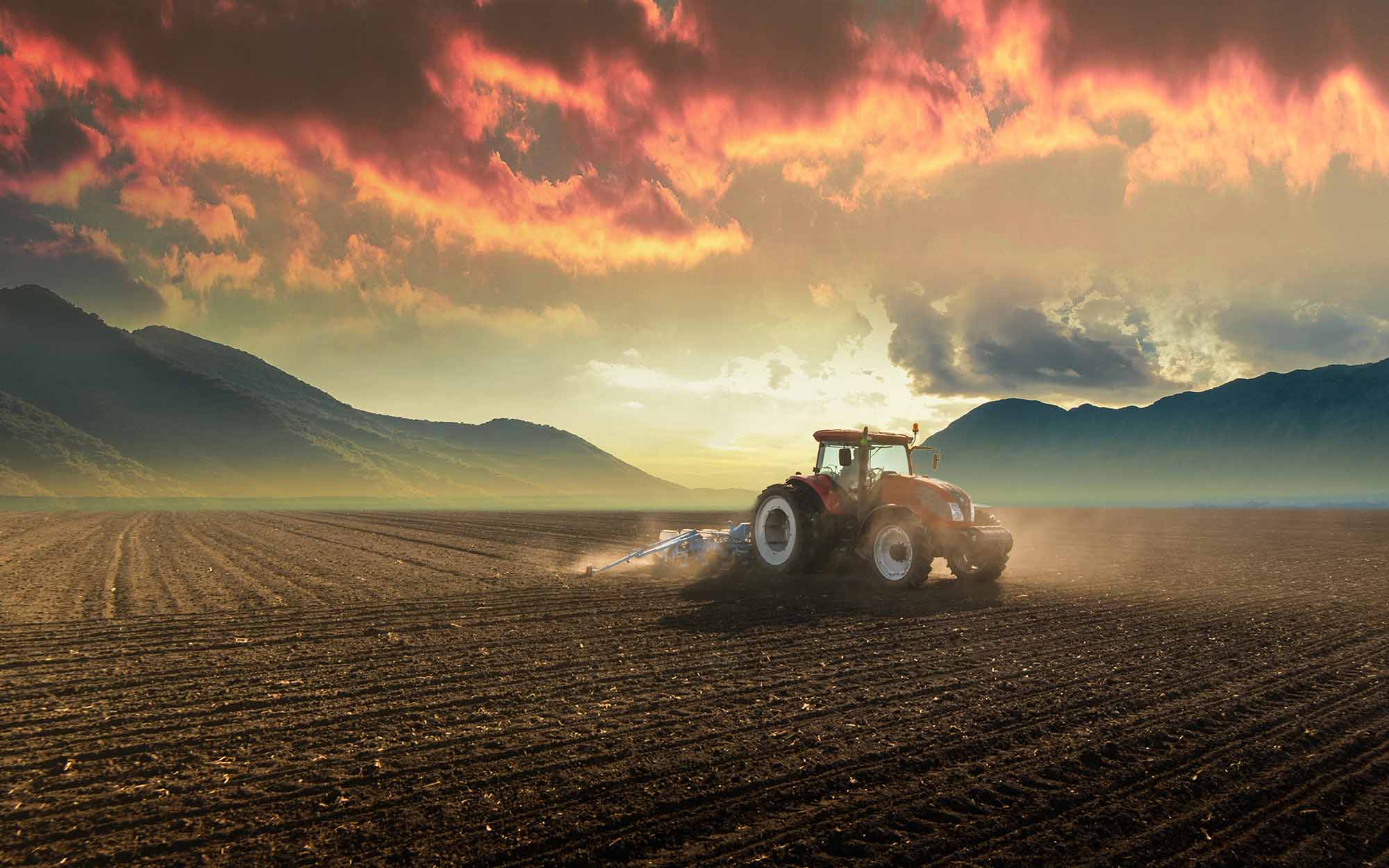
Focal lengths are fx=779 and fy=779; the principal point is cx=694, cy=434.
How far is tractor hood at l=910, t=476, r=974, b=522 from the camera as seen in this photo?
1293cm

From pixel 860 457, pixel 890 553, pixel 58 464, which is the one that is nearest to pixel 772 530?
pixel 860 457

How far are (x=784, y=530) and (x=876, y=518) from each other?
2031 mm

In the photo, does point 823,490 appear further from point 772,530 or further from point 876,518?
point 772,530

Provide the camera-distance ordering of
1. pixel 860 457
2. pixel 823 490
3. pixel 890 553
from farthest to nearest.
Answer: pixel 860 457, pixel 823 490, pixel 890 553

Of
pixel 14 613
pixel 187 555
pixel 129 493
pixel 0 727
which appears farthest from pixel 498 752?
pixel 129 493

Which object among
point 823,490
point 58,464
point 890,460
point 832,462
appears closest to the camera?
point 823,490

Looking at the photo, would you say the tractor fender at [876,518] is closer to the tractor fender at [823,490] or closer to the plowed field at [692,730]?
the tractor fender at [823,490]

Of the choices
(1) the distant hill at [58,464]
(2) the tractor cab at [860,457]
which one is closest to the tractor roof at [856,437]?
(2) the tractor cab at [860,457]

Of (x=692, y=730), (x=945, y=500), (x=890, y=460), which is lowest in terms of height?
(x=692, y=730)

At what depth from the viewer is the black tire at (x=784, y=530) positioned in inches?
551

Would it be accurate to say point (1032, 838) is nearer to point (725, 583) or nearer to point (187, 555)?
point (725, 583)

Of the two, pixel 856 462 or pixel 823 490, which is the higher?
pixel 856 462

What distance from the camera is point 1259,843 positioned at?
415 centimetres

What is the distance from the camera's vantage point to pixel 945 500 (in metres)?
13.0
